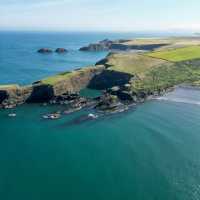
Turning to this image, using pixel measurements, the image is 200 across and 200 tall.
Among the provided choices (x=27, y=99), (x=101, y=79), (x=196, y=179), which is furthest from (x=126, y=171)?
(x=101, y=79)

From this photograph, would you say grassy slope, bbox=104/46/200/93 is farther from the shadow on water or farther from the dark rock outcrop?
the shadow on water

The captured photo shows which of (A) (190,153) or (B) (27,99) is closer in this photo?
(A) (190,153)

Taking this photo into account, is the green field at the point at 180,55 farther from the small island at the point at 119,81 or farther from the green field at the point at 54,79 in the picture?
the green field at the point at 54,79

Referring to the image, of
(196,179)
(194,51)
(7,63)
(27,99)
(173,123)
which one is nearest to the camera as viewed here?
(196,179)

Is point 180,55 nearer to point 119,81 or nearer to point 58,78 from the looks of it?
point 119,81

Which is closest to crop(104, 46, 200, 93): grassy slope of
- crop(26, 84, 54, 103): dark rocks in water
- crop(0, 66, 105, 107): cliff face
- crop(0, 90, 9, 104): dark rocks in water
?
crop(0, 66, 105, 107): cliff face

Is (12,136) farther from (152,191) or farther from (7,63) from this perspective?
(7,63)

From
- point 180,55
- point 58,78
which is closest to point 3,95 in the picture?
point 58,78
